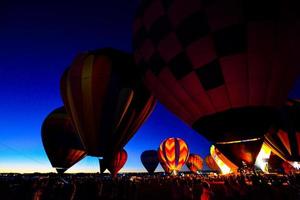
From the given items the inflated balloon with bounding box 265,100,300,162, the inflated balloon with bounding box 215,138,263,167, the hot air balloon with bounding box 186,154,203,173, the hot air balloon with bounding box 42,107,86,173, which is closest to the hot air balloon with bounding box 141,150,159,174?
the hot air balloon with bounding box 186,154,203,173

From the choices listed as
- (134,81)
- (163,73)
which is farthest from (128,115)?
(163,73)

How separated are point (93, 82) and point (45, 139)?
487 inches

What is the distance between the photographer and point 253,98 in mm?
7324

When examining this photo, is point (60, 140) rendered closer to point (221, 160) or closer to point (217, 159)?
point (221, 160)

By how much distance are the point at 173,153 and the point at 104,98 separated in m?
16.3

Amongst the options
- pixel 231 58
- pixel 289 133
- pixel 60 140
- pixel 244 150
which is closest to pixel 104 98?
pixel 231 58

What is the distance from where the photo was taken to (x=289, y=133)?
49.2 feet

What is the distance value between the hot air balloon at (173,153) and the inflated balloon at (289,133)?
11701 mm

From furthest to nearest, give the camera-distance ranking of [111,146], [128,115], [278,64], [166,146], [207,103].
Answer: [166,146]
[128,115]
[111,146]
[207,103]
[278,64]

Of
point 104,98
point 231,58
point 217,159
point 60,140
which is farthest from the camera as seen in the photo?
point 217,159

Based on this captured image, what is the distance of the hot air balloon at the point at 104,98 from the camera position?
37.7 ft

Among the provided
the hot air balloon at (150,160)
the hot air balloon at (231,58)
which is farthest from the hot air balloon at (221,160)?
the hot air balloon at (231,58)

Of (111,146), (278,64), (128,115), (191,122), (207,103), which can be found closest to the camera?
(278,64)

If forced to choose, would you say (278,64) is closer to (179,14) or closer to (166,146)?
(179,14)
